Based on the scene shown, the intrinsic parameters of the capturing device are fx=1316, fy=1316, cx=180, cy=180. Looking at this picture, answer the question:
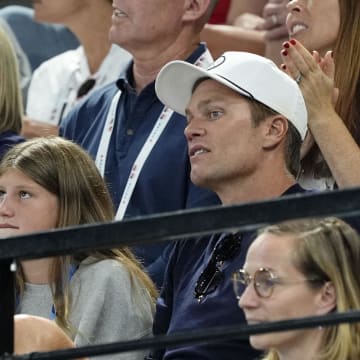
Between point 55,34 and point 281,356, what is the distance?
4.49m

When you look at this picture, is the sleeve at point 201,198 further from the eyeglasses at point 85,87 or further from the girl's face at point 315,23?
the eyeglasses at point 85,87

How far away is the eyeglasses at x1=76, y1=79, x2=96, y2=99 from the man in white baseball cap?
202cm

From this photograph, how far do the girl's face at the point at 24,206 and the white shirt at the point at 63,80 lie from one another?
170 centimetres

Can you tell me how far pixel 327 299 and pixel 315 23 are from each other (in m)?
1.76

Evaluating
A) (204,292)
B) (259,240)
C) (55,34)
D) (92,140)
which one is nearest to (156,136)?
(92,140)

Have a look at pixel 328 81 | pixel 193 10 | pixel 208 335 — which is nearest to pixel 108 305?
pixel 328 81

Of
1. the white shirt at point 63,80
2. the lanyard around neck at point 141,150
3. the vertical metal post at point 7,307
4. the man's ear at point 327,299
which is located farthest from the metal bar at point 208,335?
the white shirt at point 63,80

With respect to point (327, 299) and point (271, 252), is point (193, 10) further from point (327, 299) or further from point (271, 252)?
point (327, 299)

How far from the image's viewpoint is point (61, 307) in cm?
430

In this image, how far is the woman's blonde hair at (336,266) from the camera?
3160mm

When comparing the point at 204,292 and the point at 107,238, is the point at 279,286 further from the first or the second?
the point at 107,238

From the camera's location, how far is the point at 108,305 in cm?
432

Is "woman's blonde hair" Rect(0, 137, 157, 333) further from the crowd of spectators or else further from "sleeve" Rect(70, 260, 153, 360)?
"sleeve" Rect(70, 260, 153, 360)

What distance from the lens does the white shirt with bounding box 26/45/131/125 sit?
6340mm
